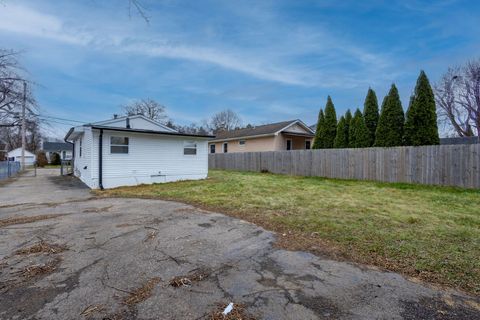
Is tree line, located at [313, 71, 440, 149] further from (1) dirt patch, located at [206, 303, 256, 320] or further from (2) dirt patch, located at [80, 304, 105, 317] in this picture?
(2) dirt patch, located at [80, 304, 105, 317]

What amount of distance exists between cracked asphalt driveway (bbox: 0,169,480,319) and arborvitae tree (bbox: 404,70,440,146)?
11.4 metres

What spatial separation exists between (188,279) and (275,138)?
2100 cm

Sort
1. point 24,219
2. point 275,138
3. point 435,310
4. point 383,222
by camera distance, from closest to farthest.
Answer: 1. point 435,310
2. point 383,222
3. point 24,219
4. point 275,138

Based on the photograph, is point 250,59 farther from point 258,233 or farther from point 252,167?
point 258,233

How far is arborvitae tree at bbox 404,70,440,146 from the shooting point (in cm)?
1263

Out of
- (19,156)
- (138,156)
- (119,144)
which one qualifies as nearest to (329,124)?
(138,156)

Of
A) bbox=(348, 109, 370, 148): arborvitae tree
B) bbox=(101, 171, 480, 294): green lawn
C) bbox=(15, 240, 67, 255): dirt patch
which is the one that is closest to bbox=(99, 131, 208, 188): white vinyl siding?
bbox=(101, 171, 480, 294): green lawn

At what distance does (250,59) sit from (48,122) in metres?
18.1

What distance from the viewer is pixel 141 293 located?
9.23ft

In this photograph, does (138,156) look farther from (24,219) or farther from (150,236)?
(150,236)

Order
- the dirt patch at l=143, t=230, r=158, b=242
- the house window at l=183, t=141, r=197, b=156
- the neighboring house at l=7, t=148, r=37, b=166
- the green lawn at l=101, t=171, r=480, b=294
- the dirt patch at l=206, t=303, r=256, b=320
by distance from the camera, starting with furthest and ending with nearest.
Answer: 1. the neighboring house at l=7, t=148, r=37, b=166
2. the house window at l=183, t=141, r=197, b=156
3. the dirt patch at l=143, t=230, r=158, b=242
4. the green lawn at l=101, t=171, r=480, b=294
5. the dirt patch at l=206, t=303, r=256, b=320

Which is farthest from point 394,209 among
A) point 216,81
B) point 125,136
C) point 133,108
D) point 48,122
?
point 133,108

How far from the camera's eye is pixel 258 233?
5.12 meters

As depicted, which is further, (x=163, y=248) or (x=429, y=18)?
(x=429, y=18)
